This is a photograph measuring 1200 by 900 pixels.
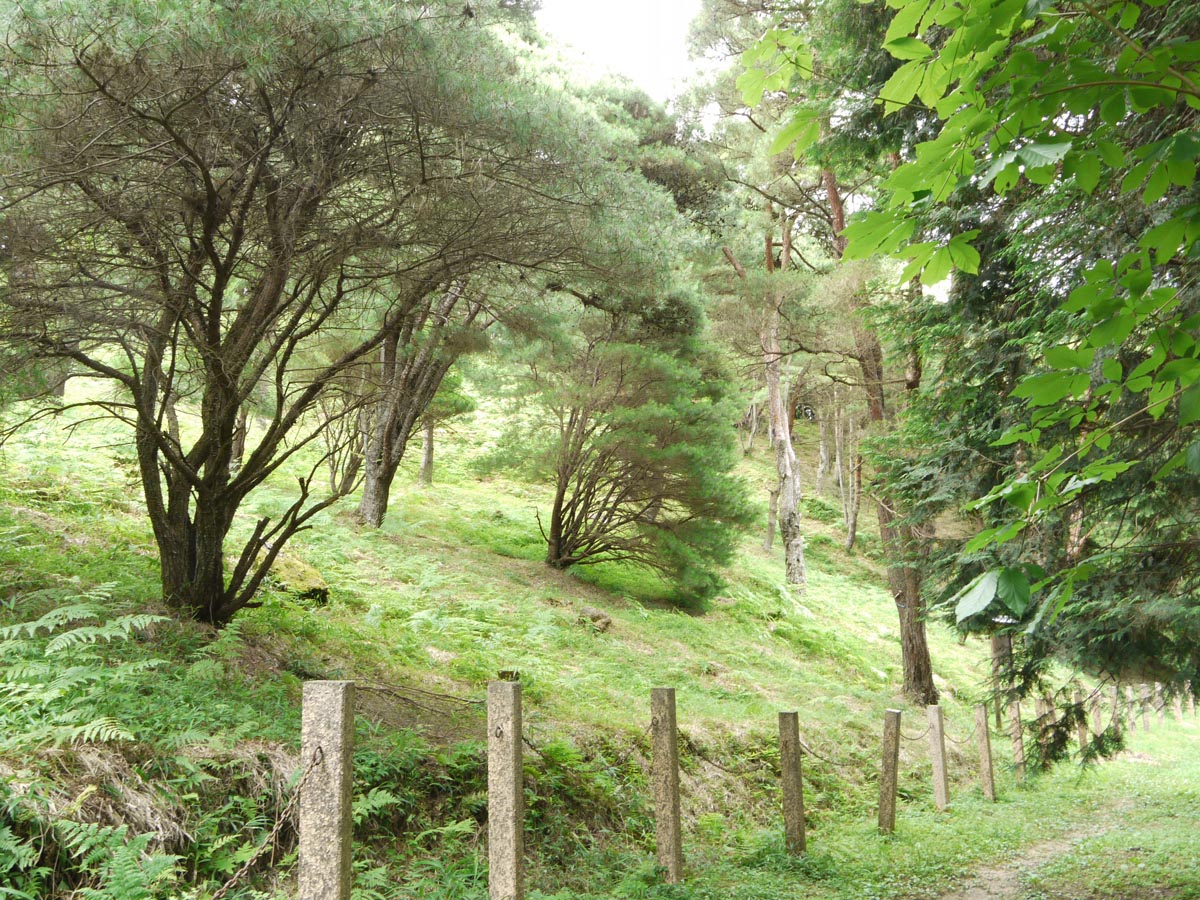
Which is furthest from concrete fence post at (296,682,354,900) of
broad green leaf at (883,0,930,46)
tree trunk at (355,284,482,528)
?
tree trunk at (355,284,482,528)

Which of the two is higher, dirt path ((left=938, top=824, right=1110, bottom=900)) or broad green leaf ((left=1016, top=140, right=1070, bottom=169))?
broad green leaf ((left=1016, top=140, right=1070, bottom=169))

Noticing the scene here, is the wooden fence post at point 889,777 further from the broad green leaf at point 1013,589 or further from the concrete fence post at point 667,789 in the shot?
the broad green leaf at point 1013,589

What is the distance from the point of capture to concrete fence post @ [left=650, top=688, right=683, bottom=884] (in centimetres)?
517

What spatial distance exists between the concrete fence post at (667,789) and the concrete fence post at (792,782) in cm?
145

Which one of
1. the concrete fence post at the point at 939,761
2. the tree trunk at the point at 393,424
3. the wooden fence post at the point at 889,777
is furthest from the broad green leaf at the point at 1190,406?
the tree trunk at the point at 393,424

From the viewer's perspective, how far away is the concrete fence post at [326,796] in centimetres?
296

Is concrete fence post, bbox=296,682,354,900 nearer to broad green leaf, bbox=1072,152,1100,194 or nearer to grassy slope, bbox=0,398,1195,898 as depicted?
grassy slope, bbox=0,398,1195,898

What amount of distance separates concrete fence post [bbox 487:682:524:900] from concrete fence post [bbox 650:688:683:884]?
63.6 inches

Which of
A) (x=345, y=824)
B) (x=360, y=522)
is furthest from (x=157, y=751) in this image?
(x=360, y=522)

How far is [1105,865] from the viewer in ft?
21.2

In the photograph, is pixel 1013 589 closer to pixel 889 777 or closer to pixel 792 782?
pixel 792 782

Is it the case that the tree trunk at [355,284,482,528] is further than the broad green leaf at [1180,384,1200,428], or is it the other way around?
the tree trunk at [355,284,482,528]

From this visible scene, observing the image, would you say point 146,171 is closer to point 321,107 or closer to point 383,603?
point 321,107

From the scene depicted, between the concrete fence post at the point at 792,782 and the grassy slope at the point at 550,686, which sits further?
the concrete fence post at the point at 792,782
